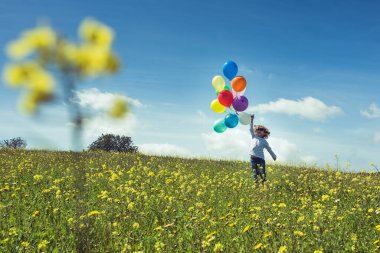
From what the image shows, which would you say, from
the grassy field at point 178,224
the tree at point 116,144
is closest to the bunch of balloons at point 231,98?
the grassy field at point 178,224

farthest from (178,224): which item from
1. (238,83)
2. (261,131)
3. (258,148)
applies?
(238,83)

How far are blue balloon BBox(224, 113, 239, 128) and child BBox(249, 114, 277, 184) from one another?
1.89 ft

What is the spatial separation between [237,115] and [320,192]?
327 centimetres

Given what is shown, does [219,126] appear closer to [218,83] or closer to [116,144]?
[218,83]

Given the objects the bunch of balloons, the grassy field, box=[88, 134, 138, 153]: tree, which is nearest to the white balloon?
the bunch of balloons

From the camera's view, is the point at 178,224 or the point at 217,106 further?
the point at 217,106

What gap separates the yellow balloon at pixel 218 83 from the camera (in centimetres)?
1257

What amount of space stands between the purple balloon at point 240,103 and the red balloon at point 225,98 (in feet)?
0.43

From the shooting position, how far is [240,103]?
12.3 metres

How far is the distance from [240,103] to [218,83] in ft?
3.14

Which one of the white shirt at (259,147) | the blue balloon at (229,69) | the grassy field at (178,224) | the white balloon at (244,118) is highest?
the blue balloon at (229,69)

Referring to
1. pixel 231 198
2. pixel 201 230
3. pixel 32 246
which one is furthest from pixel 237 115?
pixel 32 246

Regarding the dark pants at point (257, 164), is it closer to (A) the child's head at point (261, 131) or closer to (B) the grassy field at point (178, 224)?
(A) the child's head at point (261, 131)

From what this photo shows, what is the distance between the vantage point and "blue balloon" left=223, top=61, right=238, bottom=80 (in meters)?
12.2
